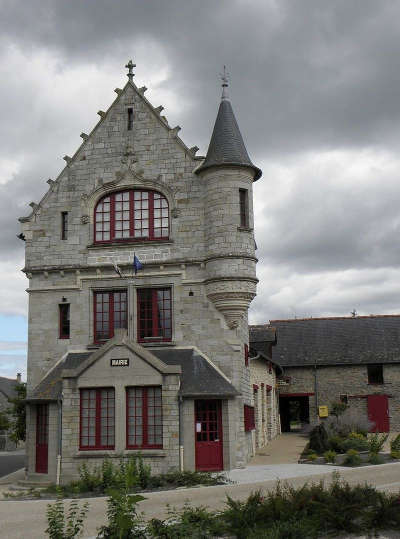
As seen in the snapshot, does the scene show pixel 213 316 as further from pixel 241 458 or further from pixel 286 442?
pixel 286 442

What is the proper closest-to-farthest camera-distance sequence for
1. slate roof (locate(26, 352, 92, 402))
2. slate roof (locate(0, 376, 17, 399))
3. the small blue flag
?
slate roof (locate(26, 352, 92, 402)), the small blue flag, slate roof (locate(0, 376, 17, 399))

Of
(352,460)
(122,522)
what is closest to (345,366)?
(352,460)

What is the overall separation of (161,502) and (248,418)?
10018 millimetres

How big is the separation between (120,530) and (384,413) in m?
32.9

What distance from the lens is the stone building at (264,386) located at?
29.8 m

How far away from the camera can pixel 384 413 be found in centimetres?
4006

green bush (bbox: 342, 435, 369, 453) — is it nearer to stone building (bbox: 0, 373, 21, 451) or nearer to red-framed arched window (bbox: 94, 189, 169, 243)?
red-framed arched window (bbox: 94, 189, 169, 243)

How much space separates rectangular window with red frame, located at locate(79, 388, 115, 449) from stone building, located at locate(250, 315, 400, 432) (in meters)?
18.4

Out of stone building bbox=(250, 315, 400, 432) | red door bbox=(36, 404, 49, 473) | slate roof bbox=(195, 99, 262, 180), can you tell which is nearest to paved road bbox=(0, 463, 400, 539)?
red door bbox=(36, 404, 49, 473)

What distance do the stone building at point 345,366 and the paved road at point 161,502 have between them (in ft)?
68.3

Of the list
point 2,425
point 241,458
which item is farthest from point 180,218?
point 2,425

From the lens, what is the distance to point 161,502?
52.2ft

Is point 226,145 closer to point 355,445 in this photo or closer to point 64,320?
point 64,320

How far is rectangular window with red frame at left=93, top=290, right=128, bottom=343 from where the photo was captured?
24781 mm
